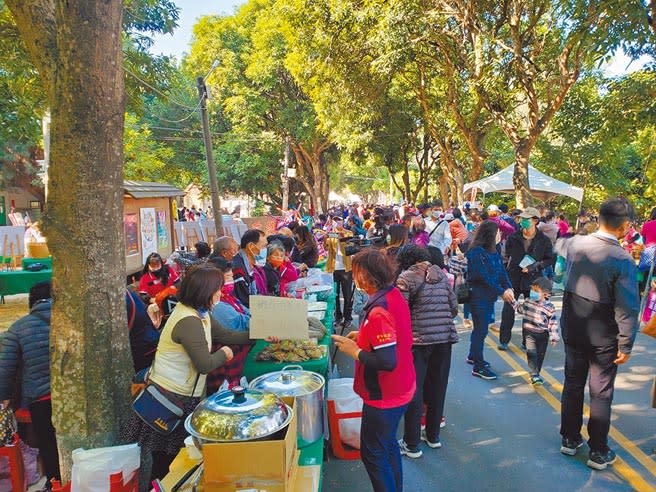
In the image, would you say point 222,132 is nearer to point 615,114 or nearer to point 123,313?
point 615,114

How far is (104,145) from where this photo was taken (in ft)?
9.82

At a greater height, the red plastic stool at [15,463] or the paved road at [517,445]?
the red plastic stool at [15,463]

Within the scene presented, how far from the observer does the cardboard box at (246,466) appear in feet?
7.73

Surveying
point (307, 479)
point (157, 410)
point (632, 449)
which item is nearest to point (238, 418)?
point (307, 479)

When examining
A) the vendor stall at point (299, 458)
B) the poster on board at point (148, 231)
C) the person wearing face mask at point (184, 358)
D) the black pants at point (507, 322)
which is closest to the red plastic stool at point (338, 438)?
the vendor stall at point (299, 458)

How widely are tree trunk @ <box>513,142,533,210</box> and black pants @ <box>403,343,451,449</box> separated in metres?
10.4

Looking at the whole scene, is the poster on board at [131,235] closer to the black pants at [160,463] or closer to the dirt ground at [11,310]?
the dirt ground at [11,310]

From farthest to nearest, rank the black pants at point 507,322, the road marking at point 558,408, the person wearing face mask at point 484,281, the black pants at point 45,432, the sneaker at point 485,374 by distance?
the black pants at point 507,322
the sneaker at point 485,374
the person wearing face mask at point 484,281
the road marking at point 558,408
the black pants at point 45,432

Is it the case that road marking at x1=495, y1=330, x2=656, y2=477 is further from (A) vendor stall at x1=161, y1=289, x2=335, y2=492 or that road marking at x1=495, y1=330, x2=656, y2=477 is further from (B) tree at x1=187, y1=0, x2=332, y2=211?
(B) tree at x1=187, y1=0, x2=332, y2=211

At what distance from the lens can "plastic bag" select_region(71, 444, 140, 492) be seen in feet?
9.47

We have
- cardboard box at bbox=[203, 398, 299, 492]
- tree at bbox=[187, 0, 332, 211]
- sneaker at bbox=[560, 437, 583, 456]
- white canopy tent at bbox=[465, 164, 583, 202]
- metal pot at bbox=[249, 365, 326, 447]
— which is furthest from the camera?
tree at bbox=[187, 0, 332, 211]

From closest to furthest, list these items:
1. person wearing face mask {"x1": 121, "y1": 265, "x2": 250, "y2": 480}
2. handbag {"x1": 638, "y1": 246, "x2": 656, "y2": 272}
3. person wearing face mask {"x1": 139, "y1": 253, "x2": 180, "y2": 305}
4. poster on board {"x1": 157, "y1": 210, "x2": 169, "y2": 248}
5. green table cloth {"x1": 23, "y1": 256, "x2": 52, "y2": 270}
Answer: person wearing face mask {"x1": 121, "y1": 265, "x2": 250, "y2": 480}, person wearing face mask {"x1": 139, "y1": 253, "x2": 180, "y2": 305}, handbag {"x1": 638, "y1": 246, "x2": 656, "y2": 272}, green table cloth {"x1": 23, "y1": 256, "x2": 52, "y2": 270}, poster on board {"x1": 157, "y1": 210, "x2": 169, "y2": 248}

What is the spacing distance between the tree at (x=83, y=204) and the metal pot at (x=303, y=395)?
102 centimetres

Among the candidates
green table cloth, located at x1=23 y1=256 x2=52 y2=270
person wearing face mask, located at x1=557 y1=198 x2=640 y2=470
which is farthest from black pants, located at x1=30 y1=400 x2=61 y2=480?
green table cloth, located at x1=23 y1=256 x2=52 y2=270
